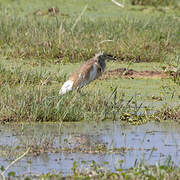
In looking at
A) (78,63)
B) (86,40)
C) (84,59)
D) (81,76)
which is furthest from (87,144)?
(86,40)

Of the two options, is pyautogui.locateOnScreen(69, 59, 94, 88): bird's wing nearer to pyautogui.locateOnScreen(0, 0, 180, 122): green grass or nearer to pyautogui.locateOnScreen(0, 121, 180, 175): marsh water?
pyautogui.locateOnScreen(0, 0, 180, 122): green grass

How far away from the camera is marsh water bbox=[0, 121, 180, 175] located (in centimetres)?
498

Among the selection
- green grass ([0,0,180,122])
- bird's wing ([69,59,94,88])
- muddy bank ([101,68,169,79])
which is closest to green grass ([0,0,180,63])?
green grass ([0,0,180,122])

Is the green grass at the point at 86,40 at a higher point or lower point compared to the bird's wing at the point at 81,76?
lower

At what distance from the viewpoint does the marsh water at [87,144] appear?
16.3 ft

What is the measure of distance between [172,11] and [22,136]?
33.0 ft

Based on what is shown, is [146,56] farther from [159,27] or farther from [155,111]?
[155,111]

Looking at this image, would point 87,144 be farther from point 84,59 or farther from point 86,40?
point 86,40

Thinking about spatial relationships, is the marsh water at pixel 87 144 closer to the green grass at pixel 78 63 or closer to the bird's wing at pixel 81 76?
the green grass at pixel 78 63

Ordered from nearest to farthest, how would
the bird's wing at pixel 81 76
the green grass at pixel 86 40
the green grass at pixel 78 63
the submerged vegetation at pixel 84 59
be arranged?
the submerged vegetation at pixel 84 59 < the green grass at pixel 78 63 < the bird's wing at pixel 81 76 < the green grass at pixel 86 40

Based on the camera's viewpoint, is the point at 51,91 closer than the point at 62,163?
No

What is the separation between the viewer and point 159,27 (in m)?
11.8

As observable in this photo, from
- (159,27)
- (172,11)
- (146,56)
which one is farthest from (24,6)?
(146,56)

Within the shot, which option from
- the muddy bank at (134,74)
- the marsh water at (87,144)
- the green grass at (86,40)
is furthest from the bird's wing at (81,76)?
the green grass at (86,40)
